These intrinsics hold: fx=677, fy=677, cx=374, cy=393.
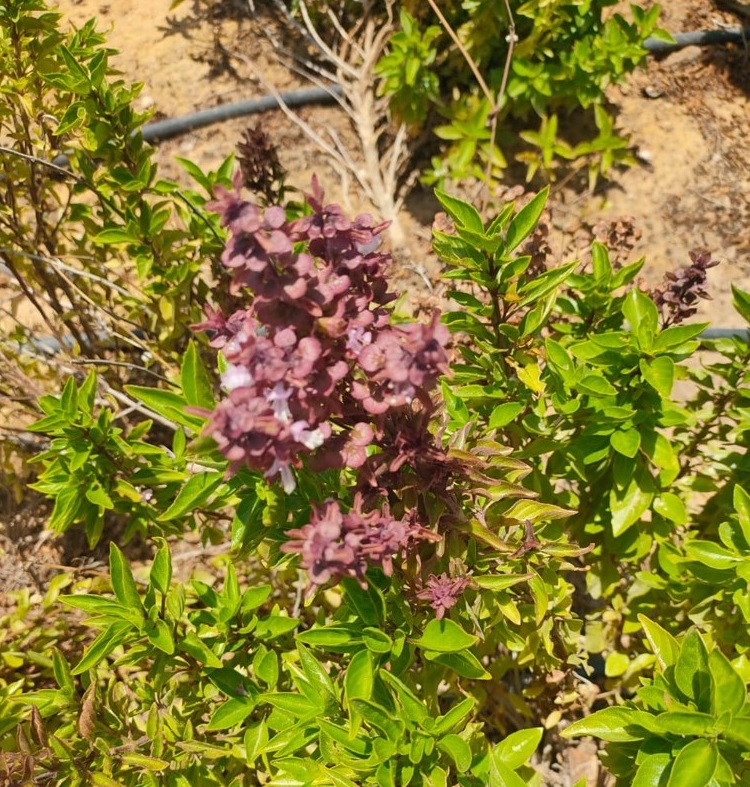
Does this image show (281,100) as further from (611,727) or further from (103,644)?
(611,727)

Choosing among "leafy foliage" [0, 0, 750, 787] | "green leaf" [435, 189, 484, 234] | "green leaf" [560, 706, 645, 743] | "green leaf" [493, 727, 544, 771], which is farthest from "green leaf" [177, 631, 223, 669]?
"green leaf" [435, 189, 484, 234]

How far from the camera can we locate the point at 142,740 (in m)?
1.54

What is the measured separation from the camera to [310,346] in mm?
1010

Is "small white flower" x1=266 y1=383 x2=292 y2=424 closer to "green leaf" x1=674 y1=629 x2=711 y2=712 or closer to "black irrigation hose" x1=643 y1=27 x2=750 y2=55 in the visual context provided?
"green leaf" x1=674 y1=629 x2=711 y2=712

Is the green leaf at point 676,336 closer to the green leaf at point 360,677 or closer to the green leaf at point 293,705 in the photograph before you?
the green leaf at point 360,677

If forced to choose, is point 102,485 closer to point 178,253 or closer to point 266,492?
point 266,492

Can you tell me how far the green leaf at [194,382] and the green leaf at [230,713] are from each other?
0.69m

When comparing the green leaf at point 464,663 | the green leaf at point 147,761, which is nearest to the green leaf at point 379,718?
the green leaf at point 464,663

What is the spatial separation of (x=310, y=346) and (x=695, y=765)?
996 mm

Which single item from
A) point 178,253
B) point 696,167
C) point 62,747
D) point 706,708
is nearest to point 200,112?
point 178,253

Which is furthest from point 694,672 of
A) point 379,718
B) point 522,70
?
point 522,70

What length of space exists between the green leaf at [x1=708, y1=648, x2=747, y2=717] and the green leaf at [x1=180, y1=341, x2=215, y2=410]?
1078 millimetres

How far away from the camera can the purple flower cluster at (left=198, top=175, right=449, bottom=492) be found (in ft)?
3.20

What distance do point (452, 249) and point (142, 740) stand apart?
4.36 feet
